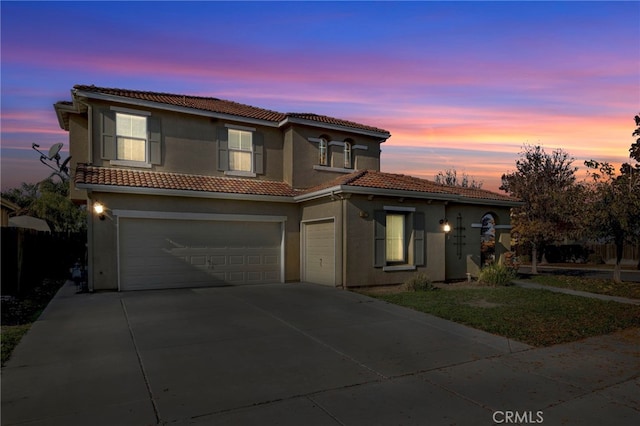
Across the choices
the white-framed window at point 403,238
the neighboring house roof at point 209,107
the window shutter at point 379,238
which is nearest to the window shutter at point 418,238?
the white-framed window at point 403,238

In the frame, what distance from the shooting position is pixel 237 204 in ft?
45.4

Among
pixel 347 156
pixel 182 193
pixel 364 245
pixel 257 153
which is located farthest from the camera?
pixel 347 156

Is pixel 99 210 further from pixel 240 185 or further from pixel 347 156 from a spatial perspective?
pixel 347 156

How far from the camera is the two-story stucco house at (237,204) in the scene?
12.4 metres

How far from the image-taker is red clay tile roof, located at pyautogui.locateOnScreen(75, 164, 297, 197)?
39.1 feet

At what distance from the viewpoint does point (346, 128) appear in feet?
53.7

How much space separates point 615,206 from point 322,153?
35.1 feet

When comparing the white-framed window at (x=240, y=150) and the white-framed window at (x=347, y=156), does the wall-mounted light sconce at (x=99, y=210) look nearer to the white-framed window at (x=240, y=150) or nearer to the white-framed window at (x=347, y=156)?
the white-framed window at (x=240, y=150)

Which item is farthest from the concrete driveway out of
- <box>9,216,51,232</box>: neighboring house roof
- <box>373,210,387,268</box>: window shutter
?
<box>9,216,51,232</box>: neighboring house roof

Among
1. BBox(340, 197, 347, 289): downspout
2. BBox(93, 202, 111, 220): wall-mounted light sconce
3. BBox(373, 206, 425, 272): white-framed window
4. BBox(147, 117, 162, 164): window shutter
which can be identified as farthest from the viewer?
BBox(373, 206, 425, 272): white-framed window

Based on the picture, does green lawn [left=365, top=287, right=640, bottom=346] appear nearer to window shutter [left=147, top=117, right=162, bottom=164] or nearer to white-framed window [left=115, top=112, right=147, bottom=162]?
window shutter [left=147, top=117, right=162, bottom=164]

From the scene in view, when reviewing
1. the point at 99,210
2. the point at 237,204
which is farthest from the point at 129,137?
the point at 237,204

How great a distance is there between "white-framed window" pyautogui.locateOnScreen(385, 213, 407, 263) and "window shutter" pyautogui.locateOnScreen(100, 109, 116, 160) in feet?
30.8

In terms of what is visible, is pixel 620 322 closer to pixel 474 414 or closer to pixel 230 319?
pixel 474 414
